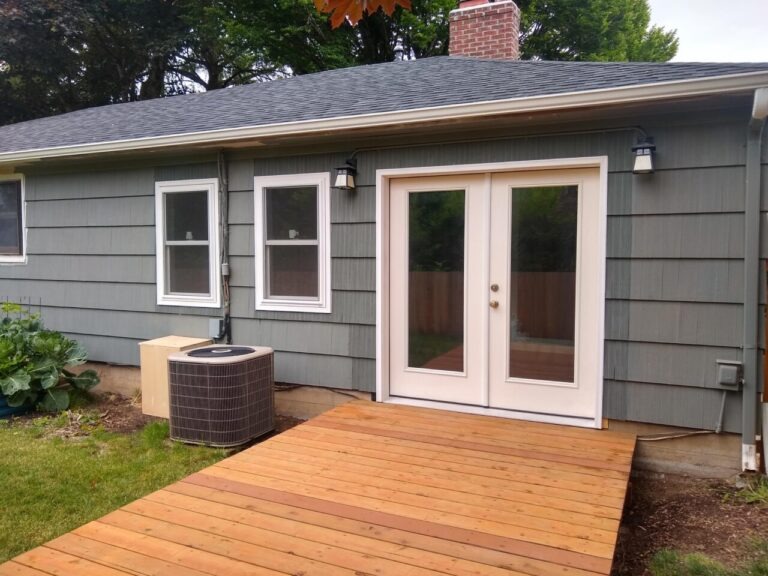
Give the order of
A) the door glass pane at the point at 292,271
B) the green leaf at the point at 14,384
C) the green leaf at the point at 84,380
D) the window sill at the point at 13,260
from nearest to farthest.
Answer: the door glass pane at the point at 292,271
the green leaf at the point at 14,384
the green leaf at the point at 84,380
the window sill at the point at 13,260

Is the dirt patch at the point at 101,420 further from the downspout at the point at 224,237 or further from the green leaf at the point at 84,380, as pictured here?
the downspout at the point at 224,237

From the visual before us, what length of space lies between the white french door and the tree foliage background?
12.1 metres

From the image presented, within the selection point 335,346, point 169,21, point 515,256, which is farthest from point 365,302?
point 169,21

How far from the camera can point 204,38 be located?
16.9 m

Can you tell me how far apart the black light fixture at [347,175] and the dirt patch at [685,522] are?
9.38 feet

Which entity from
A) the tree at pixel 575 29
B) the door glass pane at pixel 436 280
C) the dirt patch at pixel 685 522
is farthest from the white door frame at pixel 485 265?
the tree at pixel 575 29

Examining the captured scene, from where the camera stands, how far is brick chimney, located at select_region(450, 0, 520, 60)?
622 cm

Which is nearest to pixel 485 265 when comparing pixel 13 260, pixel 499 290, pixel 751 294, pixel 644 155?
pixel 499 290

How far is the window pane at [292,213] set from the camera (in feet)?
15.9

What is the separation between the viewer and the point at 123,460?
4062 mm

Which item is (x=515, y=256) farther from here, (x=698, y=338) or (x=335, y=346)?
(x=335, y=346)

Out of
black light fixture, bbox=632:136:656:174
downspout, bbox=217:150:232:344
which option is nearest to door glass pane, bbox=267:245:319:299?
downspout, bbox=217:150:232:344

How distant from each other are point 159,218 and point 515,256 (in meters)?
3.36

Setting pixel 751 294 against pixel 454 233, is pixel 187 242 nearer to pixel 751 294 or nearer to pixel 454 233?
pixel 454 233
